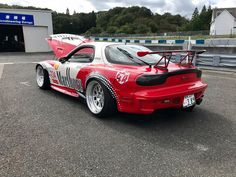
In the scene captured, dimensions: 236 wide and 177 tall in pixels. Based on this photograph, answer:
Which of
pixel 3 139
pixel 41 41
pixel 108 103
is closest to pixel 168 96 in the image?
pixel 108 103

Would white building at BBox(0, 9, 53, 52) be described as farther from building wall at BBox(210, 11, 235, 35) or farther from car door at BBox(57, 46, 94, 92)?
building wall at BBox(210, 11, 235, 35)

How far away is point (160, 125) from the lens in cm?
351

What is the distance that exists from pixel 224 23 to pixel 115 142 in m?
69.5

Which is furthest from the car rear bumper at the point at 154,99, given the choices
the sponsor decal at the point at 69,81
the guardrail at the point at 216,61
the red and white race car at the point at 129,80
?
the guardrail at the point at 216,61

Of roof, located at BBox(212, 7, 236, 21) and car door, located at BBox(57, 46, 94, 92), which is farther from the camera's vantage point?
roof, located at BBox(212, 7, 236, 21)

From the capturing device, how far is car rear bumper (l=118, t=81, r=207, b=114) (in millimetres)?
3100

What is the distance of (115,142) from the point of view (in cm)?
295

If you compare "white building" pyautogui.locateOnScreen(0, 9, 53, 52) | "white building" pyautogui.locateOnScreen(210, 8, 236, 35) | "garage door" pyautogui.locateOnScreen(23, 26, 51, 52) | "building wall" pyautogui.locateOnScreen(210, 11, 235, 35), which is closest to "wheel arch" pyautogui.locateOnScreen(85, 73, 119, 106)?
"white building" pyautogui.locateOnScreen(0, 9, 53, 52)

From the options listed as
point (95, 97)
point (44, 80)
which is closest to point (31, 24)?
point (44, 80)

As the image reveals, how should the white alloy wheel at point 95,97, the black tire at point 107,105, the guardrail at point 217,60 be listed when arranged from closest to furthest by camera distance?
the black tire at point 107,105 → the white alloy wheel at point 95,97 → the guardrail at point 217,60

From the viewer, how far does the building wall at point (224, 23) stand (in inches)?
2458

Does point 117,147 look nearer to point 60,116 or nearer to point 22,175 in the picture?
point 22,175

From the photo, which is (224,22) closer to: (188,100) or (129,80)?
(188,100)

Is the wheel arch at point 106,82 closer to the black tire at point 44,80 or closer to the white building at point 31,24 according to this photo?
the black tire at point 44,80
